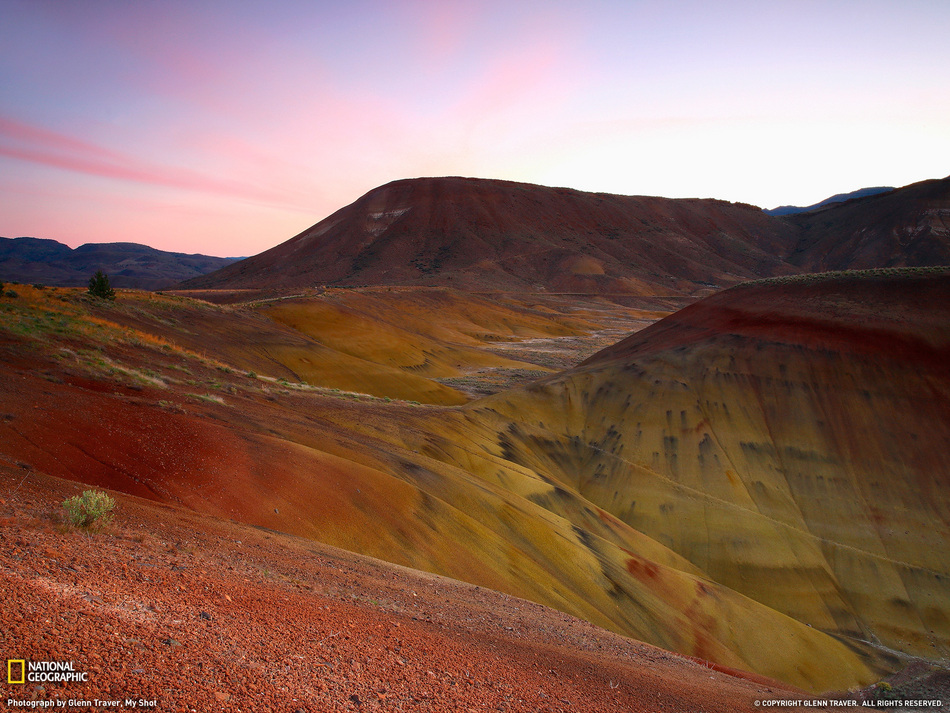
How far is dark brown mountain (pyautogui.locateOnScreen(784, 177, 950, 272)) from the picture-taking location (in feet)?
416

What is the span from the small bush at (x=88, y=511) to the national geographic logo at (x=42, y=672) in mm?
2985

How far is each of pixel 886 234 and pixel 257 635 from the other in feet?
566

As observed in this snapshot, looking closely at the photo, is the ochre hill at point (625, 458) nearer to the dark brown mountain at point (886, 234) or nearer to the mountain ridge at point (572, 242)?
the mountain ridge at point (572, 242)

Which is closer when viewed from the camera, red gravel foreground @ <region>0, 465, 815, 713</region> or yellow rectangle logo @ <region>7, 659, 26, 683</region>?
yellow rectangle logo @ <region>7, 659, 26, 683</region>

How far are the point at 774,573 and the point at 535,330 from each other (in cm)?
6500

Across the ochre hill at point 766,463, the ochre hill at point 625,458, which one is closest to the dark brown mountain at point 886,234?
the ochre hill at point 766,463

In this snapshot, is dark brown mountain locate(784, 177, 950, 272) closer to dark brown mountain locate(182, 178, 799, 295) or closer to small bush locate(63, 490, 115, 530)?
dark brown mountain locate(182, 178, 799, 295)

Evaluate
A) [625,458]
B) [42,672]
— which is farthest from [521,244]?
[42,672]

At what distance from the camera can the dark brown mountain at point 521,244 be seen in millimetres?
132875

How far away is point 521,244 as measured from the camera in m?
146

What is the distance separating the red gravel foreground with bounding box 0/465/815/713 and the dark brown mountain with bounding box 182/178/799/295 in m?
110

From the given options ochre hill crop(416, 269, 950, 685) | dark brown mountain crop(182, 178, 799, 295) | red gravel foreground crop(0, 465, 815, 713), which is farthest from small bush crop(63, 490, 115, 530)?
dark brown mountain crop(182, 178, 799, 295)

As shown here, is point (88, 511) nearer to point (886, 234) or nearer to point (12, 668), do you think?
point (12, 668)

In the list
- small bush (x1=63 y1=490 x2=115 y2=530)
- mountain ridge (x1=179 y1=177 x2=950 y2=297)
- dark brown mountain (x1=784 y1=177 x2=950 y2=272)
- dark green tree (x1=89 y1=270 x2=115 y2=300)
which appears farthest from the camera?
mountain ridge (x1=179 y1=177 x2=950 y2=297)
